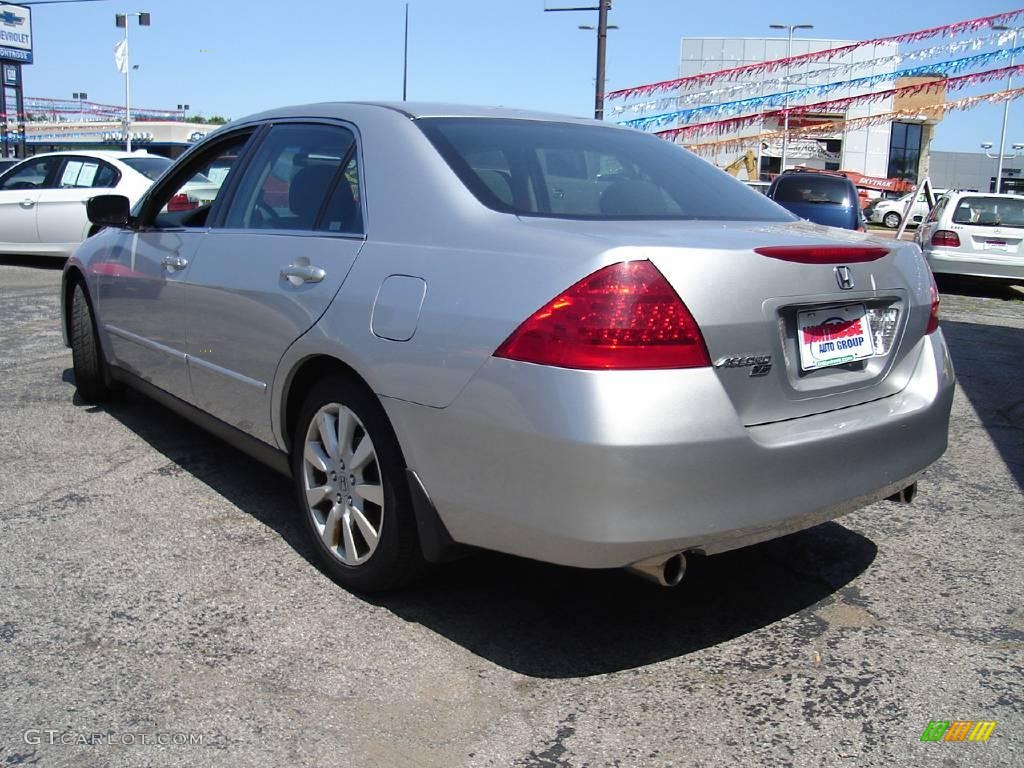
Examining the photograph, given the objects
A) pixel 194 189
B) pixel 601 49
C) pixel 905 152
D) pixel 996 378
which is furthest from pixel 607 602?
pixel 905 152

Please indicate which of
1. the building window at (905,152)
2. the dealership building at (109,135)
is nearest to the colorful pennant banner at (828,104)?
the building window at (905,152)

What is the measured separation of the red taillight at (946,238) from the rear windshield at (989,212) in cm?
26

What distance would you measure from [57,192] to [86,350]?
7930mm

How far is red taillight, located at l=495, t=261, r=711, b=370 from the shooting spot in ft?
8.24

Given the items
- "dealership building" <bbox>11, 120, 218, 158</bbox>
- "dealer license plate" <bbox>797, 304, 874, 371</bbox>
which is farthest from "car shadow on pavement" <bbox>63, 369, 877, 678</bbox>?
"dealership building" <bbox>11, 120, 218, 158</bbox>

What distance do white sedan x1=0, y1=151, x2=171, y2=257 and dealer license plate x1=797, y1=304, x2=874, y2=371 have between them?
10767 mm

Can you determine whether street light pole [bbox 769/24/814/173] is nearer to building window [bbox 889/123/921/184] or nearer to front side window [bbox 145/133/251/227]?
building window [bbox 889/123/921/184]

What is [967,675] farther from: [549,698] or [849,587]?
[549,698]

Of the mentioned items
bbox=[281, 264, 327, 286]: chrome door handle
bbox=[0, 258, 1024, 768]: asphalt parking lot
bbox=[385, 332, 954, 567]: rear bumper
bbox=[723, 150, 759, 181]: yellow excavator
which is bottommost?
bbox=[0, 258, 1024, 768]: asphalt parking lot

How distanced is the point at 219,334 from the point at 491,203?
1434 mm

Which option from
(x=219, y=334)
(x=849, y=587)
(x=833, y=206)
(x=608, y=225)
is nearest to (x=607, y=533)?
(x=608, y=225)

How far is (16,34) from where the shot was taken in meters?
70.6

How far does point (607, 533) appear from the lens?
254cm

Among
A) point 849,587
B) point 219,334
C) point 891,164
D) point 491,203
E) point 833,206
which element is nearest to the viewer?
point 491,203
